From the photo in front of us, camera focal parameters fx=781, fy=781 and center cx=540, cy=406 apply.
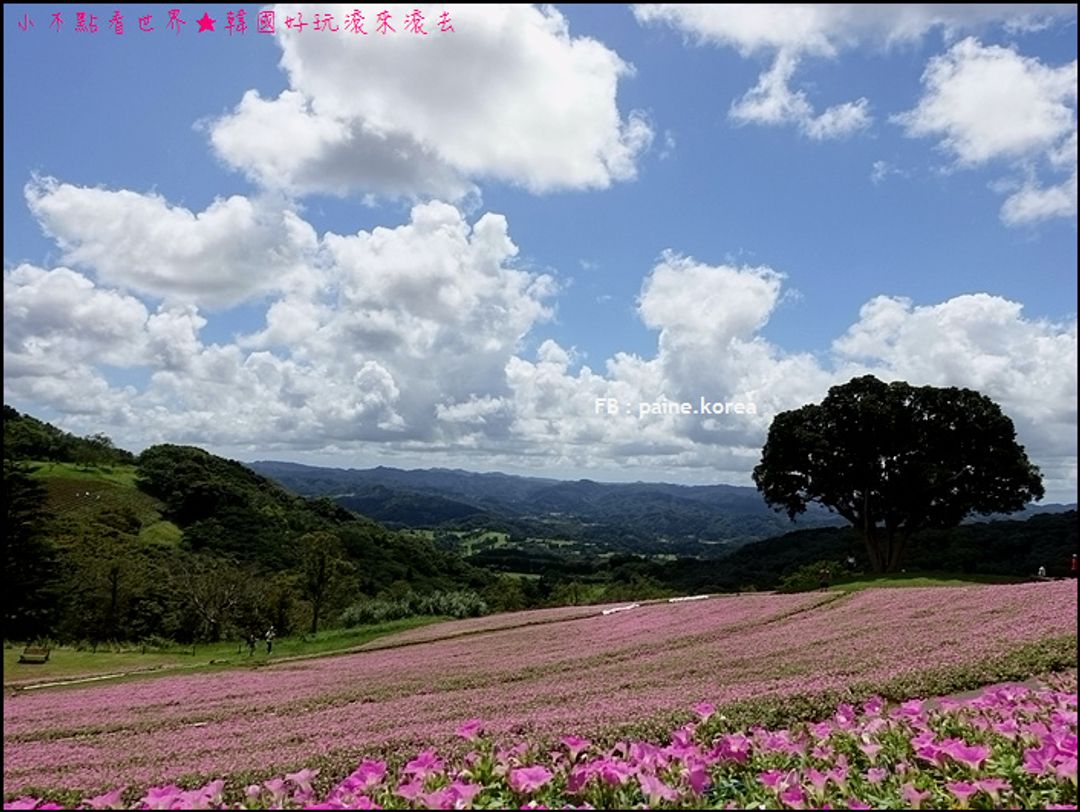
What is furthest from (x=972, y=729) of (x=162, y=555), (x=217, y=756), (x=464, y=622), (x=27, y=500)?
(x=162, y=555)

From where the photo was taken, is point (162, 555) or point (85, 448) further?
point (85, 448)

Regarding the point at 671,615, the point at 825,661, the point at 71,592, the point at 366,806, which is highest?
the point at 366,806

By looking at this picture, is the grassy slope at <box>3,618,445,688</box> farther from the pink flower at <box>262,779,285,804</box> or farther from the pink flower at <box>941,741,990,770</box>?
the pink flower at <box>941,741,990,770</box>

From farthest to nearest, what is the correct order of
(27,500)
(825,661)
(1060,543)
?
1. (1060,543)
2. (27,500)
3. (825,661)

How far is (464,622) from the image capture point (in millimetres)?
36844

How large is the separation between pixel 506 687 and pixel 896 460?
3303 centimetres

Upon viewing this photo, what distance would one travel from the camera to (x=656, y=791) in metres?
4.74

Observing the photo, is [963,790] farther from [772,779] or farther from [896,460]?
[896,460]

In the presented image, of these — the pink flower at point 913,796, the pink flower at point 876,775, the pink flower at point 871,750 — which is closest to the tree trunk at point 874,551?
the pink flower at point 871,750

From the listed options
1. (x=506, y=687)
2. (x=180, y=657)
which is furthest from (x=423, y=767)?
(x=180, y=657)

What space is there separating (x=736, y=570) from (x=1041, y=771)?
90950mm

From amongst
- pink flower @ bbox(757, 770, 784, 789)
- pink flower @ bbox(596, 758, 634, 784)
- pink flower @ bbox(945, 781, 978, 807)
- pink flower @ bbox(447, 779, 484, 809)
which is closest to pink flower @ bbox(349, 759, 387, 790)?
pink flower @ bbox(447, 779, 484, 809)

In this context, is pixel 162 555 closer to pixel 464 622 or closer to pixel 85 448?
pixel 85 448

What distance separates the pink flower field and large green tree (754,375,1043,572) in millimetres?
16344
